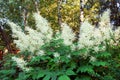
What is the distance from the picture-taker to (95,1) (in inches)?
1130

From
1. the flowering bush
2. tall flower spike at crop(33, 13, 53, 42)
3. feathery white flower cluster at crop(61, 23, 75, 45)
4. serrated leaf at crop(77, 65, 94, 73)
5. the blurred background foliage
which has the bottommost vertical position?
serrated leaf at crop(77, 65, 94, 73)

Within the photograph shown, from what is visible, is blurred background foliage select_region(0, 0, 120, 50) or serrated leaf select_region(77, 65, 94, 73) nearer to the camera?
serrated leaf select_region(77, 65, 94, 73)

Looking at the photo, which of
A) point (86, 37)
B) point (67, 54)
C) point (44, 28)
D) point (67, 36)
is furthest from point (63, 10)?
point (67, 54)

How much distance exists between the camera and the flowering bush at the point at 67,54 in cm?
420

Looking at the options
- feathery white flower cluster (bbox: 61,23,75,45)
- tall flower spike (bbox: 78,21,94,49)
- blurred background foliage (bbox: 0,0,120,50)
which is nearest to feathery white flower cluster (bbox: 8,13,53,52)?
feathery white flower cluster (bbox: 61,23,75,45)

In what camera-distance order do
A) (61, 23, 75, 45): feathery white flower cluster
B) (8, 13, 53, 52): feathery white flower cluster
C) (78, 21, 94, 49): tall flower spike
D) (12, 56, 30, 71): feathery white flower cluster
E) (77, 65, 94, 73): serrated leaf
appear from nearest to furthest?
(77, 65, 94, 73): serrated leaf, (78, 21, 94, 49): tall flower spike, (12, 56, 30, 71): feathery white flower cluster, (61, 23, 75, 45): feathery white flower cluster, (8, 13, 53, 52): feathery white flower cluster

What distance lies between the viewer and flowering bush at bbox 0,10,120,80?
420 cm

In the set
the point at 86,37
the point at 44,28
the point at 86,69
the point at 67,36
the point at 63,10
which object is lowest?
the point at 86,69

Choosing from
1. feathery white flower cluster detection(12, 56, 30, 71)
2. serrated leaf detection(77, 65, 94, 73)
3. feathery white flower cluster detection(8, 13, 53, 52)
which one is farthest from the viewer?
feathery white flower cluster detection(8, 13, 53, 52)

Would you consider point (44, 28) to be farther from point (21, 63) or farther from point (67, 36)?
point (21, 63)

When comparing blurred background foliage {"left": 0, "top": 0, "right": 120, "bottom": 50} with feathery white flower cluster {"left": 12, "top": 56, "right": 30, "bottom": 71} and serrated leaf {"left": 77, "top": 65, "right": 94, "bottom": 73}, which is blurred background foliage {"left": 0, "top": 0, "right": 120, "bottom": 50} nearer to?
feathery white flower cluster {"left": 12, "top": 56, "right": 30, "bottom": 71}

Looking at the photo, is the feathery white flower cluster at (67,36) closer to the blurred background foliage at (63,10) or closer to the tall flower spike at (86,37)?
the tall flower spike at (86,37)

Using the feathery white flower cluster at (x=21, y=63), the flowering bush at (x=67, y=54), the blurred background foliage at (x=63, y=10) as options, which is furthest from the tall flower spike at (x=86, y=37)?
the blurred background foliage at (x=63, y=10)

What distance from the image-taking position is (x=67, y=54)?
4375 mm
